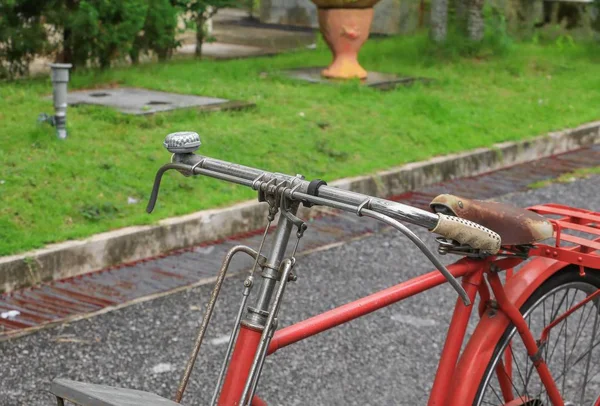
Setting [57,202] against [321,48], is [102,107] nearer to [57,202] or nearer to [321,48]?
[57,202]

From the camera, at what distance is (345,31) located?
11.0m

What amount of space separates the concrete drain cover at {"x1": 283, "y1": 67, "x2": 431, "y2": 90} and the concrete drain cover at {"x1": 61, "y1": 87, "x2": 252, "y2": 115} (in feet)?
6.57

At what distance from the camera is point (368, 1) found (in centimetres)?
1098

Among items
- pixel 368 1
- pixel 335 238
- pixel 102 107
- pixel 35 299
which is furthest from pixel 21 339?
pixel 368 1

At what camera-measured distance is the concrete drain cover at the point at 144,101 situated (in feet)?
27.6

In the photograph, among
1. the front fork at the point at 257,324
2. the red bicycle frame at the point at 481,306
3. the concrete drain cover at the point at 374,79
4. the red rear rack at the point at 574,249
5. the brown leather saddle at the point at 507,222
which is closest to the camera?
the front fork at the point at 257,324

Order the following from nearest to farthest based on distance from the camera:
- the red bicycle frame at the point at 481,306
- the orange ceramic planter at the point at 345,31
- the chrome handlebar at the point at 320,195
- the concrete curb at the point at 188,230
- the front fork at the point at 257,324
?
1. the chrome handlebar at the point at 320,195
2. the front fork at the point at 257,324
3. the red bicycle frame at the point at 481,306
4. the concrete curb at the point at 188,230
5. the orange ceramic planter at the point at 345,31

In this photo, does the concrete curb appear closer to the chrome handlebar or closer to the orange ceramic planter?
the orange ceramic planter

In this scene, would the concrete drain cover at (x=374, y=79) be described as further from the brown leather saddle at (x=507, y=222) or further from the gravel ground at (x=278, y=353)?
the brown leather saddle at (x=507, y=222)

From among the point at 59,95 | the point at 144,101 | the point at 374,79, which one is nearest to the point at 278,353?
the point at 59,95

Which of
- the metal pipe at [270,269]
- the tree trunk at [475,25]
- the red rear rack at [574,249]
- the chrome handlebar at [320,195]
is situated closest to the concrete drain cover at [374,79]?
the tree trunk at [475,25]

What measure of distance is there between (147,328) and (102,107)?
383cm

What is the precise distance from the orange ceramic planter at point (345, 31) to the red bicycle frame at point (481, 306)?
8.11 m

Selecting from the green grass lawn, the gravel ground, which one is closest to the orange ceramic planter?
the green grass lawn
